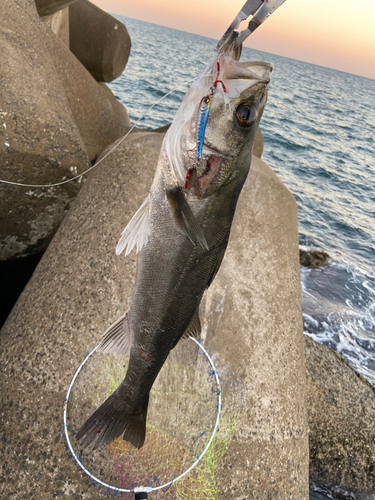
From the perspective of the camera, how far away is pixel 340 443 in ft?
14.4

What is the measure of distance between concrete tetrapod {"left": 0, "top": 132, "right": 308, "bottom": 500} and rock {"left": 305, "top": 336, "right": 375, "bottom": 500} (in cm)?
134

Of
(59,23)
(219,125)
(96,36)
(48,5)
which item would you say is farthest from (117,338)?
(96,36)

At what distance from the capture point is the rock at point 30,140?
3.65 meters

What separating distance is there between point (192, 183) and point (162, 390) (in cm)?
202

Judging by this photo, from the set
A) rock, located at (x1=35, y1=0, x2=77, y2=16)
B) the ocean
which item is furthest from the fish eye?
rock, located at (x1=35, y1=0, x2=77, y2=16)

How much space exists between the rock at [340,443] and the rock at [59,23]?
830 centimetres

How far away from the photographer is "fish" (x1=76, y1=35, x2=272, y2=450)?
6.16ft

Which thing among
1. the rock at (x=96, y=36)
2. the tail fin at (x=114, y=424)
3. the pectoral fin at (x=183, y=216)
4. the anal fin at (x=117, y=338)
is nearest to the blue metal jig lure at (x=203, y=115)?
the pectoral fin at (x=183, y=216)

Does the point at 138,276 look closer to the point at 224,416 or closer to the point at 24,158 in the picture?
the point at 224,416

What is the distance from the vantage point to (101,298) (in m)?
3.23

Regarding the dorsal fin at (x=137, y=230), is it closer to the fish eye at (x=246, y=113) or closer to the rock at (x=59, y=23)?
the fish eye at (x=246, y=113)

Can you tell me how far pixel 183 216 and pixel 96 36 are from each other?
9.67 m

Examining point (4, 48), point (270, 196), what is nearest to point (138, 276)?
point (270, 196)

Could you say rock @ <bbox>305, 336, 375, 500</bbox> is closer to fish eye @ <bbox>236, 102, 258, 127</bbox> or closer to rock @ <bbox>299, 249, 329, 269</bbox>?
fish eye @ <bbox>236, 102, 258, 127</bbox>
